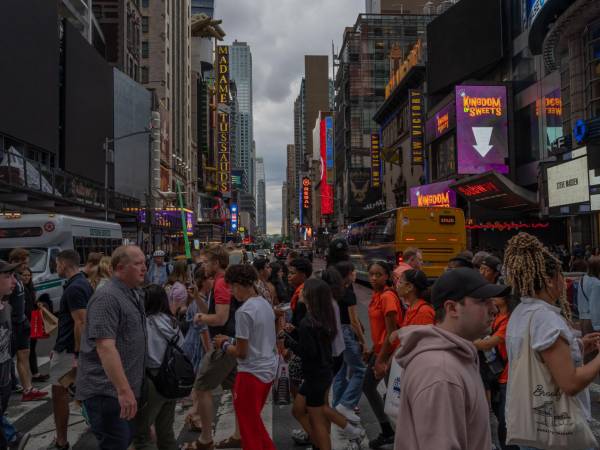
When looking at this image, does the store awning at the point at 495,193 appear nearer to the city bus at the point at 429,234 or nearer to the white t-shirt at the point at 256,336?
the city bus at the point at 429,234

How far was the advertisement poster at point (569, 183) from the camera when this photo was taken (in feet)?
79.5

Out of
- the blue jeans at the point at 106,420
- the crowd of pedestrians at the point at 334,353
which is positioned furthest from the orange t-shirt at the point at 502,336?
the blue jeans at the point at 106,420

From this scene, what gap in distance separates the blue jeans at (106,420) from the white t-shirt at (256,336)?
1251 mm

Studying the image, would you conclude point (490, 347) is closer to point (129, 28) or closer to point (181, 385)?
point (181, 385)

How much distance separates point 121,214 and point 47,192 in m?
14.5

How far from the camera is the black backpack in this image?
15.3 ft

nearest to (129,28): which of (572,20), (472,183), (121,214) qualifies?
(121,214)

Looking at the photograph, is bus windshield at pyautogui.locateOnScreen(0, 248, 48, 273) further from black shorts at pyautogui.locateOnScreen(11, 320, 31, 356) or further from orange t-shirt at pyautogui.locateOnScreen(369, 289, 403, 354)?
orange t-shirt at pyautogui.locateOnScreen(369, 289, 403, 354)

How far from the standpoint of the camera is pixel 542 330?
3.06 meters

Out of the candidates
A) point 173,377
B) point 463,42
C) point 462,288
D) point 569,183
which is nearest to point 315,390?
point 173,377

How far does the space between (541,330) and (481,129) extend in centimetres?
3766

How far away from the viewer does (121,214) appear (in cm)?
4353

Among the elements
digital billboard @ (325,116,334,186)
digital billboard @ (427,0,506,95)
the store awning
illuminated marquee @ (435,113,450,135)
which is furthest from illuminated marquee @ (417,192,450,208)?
digital billboard @ (325,116,334,186)

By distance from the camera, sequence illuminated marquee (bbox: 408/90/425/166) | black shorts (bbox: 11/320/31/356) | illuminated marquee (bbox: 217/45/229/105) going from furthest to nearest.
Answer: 1. illuminated marquee (bbox: 217/45/229/105)
2. illuminated marquee (bbox: 408/90/425/166)
3. black shorts (bbox: 11/320/31/356)
